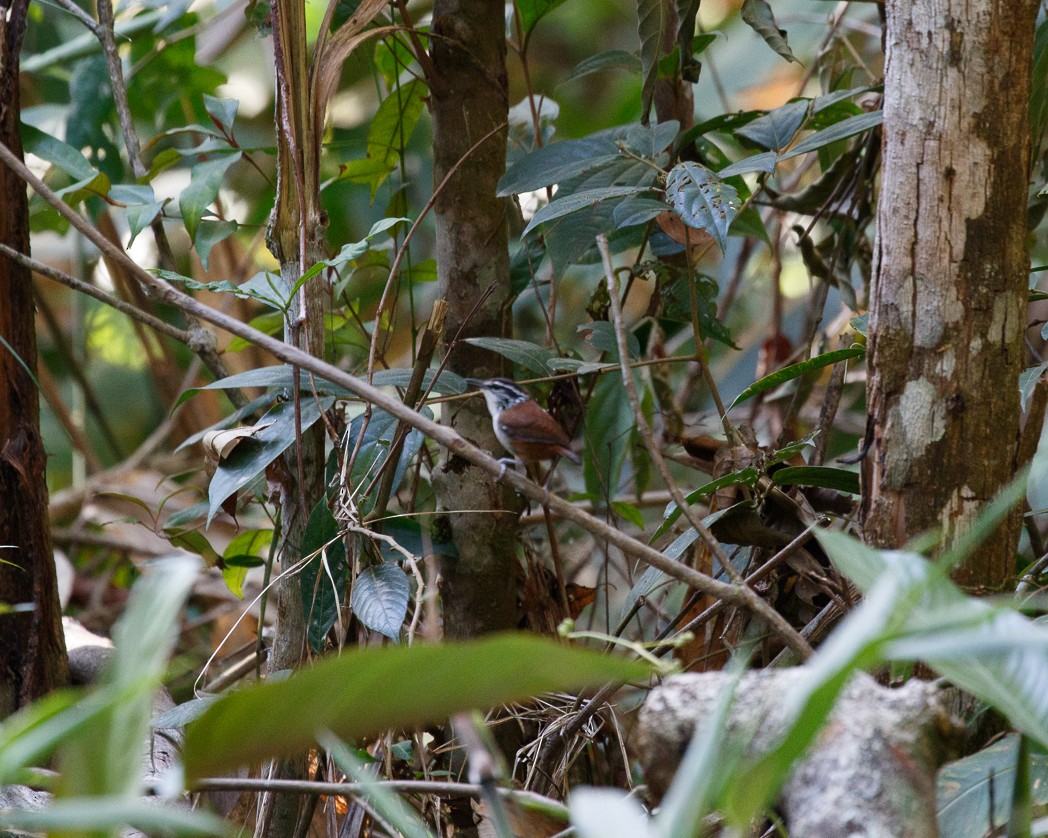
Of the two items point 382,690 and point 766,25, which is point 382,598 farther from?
point 766,25

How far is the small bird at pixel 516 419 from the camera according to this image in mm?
2287

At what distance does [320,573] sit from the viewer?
194 centimetres

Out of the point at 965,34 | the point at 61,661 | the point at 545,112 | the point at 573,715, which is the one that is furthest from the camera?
the point at 545,112

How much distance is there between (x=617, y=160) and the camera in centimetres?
229

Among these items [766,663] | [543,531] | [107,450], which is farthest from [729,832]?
[107,450]

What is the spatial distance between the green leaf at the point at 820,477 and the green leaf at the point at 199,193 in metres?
1.46

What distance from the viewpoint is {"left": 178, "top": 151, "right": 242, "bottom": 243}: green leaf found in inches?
→ 92.7

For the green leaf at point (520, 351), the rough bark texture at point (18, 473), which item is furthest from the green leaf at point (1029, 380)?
the rough bark texture at point (18, 473)

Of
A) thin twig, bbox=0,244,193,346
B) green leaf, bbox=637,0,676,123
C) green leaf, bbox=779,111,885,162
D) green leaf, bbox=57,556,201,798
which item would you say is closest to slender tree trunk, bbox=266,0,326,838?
thin twig, bbox=0,244,193,346

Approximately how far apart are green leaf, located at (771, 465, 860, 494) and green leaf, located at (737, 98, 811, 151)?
2.76 ft

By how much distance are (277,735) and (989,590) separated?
48.2 inches

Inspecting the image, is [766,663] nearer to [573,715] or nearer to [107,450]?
[573,715]

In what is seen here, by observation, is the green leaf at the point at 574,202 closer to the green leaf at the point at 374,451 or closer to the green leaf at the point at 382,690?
the green leaf at the point at 374,451

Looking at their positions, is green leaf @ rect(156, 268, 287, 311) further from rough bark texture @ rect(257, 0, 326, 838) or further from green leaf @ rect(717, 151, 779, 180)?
green leaf @ rect(717, 151, 779, 180)
